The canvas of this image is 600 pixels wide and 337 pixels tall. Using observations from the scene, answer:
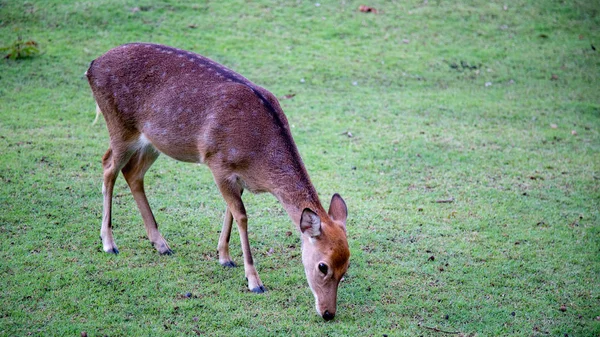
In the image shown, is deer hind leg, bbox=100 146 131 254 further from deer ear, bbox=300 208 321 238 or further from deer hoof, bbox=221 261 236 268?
deer ear, bbox=300 208 321 238

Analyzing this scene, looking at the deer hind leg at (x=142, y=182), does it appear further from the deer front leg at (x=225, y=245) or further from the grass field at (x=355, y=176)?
the deer front leg at (x=225, y=245)

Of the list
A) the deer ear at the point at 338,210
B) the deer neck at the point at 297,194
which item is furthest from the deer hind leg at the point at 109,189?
the deer ear at the point at 338,210

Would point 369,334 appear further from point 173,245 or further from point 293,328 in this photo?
point 173,245

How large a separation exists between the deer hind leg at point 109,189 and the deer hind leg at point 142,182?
191 millimetres

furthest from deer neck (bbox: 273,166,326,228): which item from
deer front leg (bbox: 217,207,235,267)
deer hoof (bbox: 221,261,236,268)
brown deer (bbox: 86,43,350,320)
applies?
deer hoof (bbox: 221,261,236,268)

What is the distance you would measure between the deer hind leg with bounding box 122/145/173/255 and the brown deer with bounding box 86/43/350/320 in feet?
0.03

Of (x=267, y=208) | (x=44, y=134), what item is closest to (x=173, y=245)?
(x=267, y=208)

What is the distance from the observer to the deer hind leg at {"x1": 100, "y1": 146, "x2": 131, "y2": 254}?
615 cm

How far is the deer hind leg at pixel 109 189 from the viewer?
20.2 ft

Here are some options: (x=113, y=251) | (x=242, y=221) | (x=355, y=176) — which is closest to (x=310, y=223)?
(x=242, y=221)

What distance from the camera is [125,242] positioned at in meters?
6.39

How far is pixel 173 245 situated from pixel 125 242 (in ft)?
1.58

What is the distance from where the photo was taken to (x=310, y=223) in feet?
16.9

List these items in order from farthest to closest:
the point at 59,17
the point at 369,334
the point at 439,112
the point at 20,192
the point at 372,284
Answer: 1. the point at 59,17
2. the point at 439,112
3. the point at 20,192
4. the point at 372,284
5. the point at 369,334
